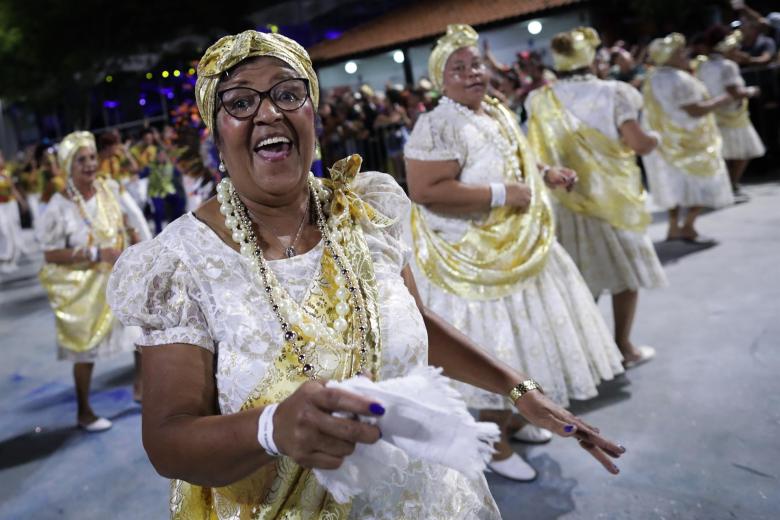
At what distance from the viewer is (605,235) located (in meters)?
4.29

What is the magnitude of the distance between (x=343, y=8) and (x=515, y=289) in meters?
22.3

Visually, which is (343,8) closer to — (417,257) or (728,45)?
(728,45)

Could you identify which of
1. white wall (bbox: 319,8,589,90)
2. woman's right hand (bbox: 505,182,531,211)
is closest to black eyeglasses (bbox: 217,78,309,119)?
woman's right hand (bbox: 505,182,531,211)

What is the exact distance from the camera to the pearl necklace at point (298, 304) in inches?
56.6

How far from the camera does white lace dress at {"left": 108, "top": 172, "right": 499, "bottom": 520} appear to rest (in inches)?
55.0

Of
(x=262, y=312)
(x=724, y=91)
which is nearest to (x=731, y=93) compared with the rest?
(x=724, y=91)

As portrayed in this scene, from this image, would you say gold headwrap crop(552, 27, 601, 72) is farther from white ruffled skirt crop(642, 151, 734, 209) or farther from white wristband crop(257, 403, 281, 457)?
white wristband crop(257, 403, 281, 457)

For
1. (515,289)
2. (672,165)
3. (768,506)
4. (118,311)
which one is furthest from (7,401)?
(672,165)

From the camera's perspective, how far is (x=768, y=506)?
8.61 feet

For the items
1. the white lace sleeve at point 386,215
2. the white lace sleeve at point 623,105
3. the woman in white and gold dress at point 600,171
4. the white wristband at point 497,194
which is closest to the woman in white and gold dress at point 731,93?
the woman in white and gold dress at point 600,171

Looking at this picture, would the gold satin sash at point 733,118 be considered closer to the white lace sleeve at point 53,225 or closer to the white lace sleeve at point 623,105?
the white lace sleeve at point 623,105

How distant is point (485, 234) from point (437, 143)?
471 mm

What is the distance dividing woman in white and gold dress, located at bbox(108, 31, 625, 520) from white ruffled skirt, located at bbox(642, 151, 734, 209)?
20.0ft

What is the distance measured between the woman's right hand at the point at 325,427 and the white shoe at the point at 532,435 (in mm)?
2526
